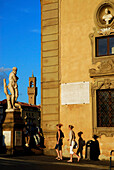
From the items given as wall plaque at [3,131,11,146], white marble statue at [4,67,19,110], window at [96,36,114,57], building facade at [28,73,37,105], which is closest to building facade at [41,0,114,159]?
window at [96,36,114,57]

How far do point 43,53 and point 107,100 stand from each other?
497cm

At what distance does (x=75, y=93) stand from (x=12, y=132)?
410 centimetres

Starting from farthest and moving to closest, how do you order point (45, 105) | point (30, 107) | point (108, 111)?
point (30, 107)
point (45, 105)
point (108, 111)

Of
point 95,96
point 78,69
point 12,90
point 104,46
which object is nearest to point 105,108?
point 95,96

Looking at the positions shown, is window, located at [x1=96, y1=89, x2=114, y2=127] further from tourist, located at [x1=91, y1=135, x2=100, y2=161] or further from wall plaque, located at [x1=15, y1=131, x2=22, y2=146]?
wall plaque, located at [x1=15, y1=131, x2=22, y2=146]

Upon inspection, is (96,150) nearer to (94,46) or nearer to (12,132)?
(12,132)

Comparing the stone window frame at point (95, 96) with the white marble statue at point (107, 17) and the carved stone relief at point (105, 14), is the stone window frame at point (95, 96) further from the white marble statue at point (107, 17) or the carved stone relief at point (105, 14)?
the white marble statue at point (107, 17)

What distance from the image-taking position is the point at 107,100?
1978 cm

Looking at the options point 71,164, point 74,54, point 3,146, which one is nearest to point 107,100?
point 74,54

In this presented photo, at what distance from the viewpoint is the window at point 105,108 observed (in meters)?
19.6

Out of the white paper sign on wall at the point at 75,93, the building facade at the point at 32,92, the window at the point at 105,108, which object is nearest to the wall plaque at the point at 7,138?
the white paper sign on wall at the point at 75,93

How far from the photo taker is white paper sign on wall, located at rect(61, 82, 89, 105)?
20.2 metres

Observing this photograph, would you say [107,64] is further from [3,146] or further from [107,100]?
[3,146]

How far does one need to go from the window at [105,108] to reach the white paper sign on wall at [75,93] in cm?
77
